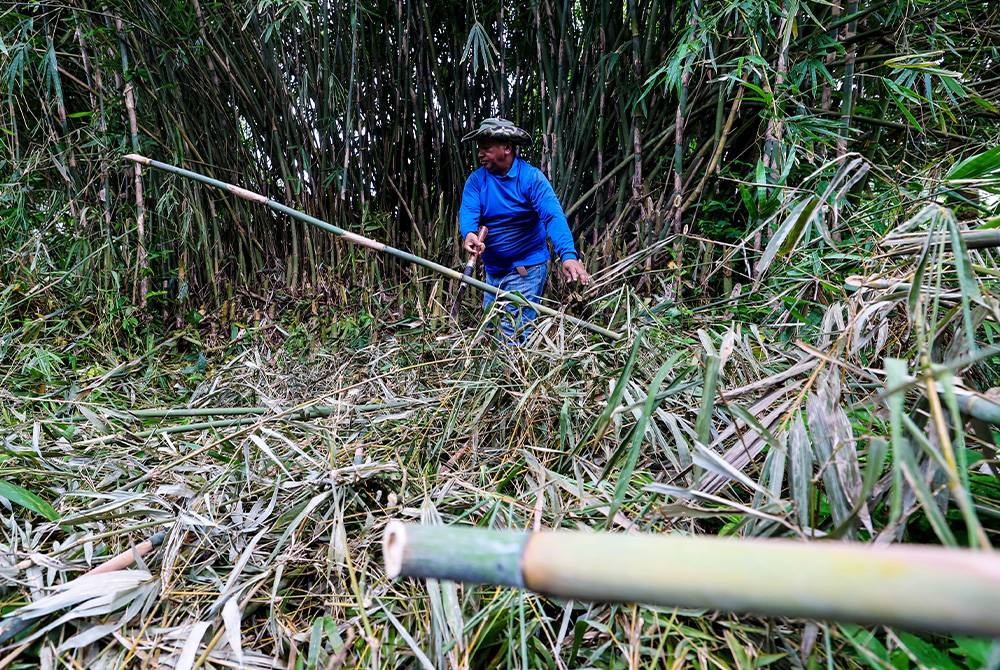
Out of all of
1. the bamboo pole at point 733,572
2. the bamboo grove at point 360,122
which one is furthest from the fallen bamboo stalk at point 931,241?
the bamboo grove at point 360,122

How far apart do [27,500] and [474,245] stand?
1.58 metres

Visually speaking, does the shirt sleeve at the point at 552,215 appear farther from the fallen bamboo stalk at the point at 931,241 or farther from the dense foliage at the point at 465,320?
the fallen bamboo stalk at the point at 931,241

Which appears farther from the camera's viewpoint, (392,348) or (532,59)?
(532,59)

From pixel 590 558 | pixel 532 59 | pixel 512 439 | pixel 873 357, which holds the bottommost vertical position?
pixel 512 439

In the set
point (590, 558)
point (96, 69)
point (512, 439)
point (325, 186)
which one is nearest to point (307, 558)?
point (512, 439)

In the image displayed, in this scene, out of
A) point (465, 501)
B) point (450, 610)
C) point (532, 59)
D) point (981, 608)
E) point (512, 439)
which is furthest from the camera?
point (532, 59)

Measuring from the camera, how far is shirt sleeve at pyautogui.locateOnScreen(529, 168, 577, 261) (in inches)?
97.0

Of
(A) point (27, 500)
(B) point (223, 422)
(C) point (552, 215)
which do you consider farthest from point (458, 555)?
(C) point (552, 215)

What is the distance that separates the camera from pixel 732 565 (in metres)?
0.29

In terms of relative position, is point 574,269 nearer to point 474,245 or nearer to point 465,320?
point 474,245

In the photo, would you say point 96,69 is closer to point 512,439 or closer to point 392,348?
point 392,348

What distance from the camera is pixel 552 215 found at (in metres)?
2.54

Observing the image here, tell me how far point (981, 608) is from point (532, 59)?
9.83ft

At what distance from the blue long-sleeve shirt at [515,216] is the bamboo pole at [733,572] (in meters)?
→ 2.16
